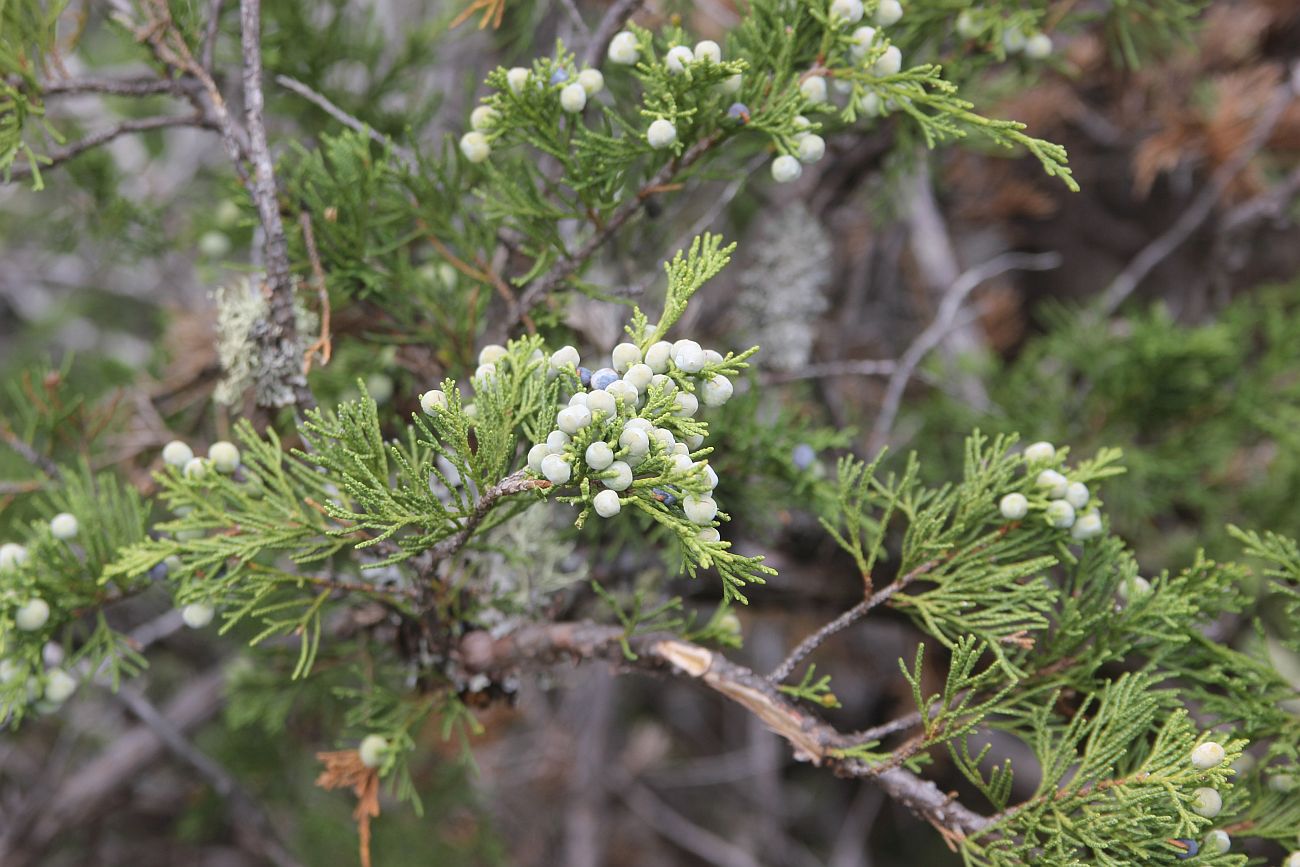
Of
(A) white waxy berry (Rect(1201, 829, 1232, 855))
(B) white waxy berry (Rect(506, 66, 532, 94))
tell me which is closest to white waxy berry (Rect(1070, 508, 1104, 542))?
(A) white waxy berry (Rect(1201, 829, 1232, 855))

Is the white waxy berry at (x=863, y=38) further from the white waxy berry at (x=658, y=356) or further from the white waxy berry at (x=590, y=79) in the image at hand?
the white waxy berry at (x=658, y=356)

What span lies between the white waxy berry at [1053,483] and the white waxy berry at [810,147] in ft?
0.98

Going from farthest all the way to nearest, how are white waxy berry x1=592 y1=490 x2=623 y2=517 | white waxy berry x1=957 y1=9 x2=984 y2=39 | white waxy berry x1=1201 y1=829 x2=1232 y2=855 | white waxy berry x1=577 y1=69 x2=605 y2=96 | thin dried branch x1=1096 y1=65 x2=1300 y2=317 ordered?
1. thin dried branch x1=1096 y1=65 x2=1300 y2=317
2. white waxy berry x1=957 y1=9 x2=984 y2=39
3. white waxy berry x1=577 y1=69 x2=605 y2=96
4. white waxy berry x1=1201 y1=829 x2=1232 y2=855
5. white waxy berry x1=592 y1=490 x2=623 y2=517

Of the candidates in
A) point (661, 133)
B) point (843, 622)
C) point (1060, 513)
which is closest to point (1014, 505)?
point (1060, 513)

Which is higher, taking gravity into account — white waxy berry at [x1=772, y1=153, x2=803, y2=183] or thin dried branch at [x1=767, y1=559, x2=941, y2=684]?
white waxy berry at [x1=772, y1=153, x2=803, y2=183]

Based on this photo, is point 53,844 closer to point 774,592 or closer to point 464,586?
point 464,586

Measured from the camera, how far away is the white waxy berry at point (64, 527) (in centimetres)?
80

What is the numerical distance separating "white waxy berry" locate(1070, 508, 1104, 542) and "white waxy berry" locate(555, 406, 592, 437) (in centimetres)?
43

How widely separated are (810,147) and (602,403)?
0.99 ft

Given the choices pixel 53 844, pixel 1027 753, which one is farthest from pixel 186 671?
pixel 1027 753

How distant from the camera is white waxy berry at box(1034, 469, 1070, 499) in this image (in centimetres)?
74

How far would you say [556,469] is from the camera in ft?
1.82

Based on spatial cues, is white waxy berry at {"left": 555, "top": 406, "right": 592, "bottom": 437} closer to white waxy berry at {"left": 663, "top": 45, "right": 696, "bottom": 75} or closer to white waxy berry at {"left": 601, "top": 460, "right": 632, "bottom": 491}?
white waxy berry at {"left": 601, "top": 460, "right": 632, "bottom": 491}

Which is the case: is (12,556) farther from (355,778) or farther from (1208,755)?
(1208,755)
